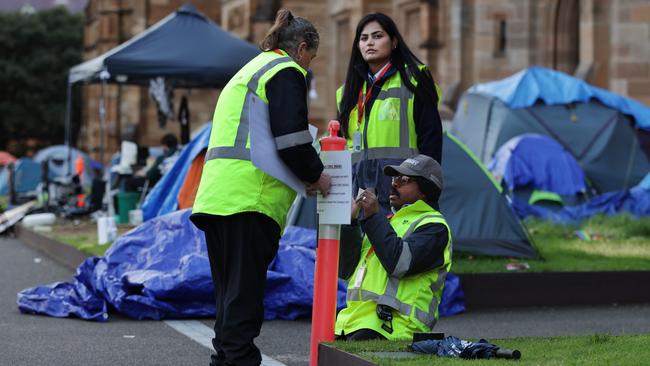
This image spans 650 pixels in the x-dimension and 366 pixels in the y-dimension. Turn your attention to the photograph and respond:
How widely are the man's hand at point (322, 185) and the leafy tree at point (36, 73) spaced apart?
67.9 metres

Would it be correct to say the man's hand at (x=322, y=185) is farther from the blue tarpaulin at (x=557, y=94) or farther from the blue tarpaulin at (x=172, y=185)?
the blue tarpaulin at (x=557, y=94)

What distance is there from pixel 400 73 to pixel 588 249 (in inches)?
281

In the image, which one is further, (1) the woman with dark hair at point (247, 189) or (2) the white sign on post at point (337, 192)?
(2) the white sign on post at point (337, 192)

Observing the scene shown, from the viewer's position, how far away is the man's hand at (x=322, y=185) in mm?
6398

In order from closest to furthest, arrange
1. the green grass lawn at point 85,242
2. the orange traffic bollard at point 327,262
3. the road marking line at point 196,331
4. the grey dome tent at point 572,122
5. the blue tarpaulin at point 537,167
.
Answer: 1. the orange traffic bollard at point 327,262
2. the road marking line at point 196,331
3. the green grass lawn at point 85,242
4. the blue tarpaulin at point 537,167
5. the grey dome tent at point 572,122

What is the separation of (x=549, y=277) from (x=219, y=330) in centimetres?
607

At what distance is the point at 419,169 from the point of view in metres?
6.92

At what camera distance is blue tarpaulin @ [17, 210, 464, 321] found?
Result: 34.4 ft

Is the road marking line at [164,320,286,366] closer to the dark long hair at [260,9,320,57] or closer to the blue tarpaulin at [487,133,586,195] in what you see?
the dark long hair at [260,9,320,57]

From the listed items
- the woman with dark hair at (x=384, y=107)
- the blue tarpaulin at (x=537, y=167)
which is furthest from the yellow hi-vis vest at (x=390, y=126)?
the blue tarpaulin at (x=537, y=167)

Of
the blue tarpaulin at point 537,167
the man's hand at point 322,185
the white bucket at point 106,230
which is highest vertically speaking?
the man's hand at point 322,185

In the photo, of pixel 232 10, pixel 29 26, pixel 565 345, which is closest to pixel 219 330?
pixel 565 345

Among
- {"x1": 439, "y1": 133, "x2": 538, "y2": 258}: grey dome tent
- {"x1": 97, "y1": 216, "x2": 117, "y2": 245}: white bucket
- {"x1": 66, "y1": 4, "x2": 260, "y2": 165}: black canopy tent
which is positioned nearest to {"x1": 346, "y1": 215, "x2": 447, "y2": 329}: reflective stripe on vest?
{"x1": 439, "y1": 133, "x2": 538, "y2": 258}: grey dome tent

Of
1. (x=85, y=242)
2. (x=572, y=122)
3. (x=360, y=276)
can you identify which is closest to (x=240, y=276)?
(x=360, y=276)
